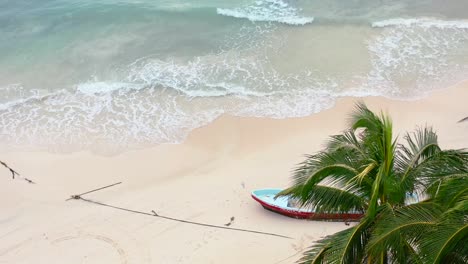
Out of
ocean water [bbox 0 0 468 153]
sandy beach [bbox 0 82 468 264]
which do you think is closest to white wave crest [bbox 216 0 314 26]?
ocean water [bbox 0 0 468 153]

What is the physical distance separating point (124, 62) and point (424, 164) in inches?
636

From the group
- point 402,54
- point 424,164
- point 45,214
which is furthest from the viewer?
point 402,54

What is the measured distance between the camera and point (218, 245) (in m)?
12.0

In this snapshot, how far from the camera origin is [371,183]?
708cm

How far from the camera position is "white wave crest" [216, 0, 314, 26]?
78.5ft

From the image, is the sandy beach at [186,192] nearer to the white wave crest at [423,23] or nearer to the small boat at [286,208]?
the small boat at [286,208]

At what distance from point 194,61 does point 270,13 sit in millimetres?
5692

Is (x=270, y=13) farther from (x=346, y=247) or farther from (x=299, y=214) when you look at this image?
(x=346, y=247)

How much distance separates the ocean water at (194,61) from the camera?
1762 centimetres

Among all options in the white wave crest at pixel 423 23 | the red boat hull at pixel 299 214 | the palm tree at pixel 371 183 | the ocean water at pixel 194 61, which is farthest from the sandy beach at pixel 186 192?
the white wave crest at pixel 423 23

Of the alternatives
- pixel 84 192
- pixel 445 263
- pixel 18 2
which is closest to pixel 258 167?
pixel 84 192

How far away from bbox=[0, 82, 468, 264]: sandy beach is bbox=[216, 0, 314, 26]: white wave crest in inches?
294

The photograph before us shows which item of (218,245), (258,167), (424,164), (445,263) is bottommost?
(218,245)

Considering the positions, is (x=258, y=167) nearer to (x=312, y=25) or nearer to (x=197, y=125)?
(x=197, y=125)
